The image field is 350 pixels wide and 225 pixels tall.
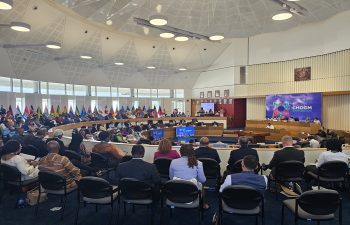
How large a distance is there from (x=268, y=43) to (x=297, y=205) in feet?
55.7

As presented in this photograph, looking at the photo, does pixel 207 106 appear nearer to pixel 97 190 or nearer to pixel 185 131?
pixel 185 131

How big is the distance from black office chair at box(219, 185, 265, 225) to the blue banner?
13690 mm

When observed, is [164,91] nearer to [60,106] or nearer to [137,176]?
[60,106]

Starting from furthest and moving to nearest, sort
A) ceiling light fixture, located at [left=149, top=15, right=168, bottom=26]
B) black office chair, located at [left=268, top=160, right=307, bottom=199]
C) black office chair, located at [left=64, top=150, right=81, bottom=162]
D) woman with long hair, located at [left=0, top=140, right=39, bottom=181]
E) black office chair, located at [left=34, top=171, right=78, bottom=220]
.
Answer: ceiling light fixture, located at [left=149, top=15, right=168, bottom=26], black office chair, located at [left=64, top=150, right=81, bottom=162], black office chair, located at [left=268, top=160, right=307, bottom=199], woman with long hair, located at [left=0, top=140, right=39, bottom=181], black office chair, located at [left=34, top=171, right=78, bottom=220]

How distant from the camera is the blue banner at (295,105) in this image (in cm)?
1421

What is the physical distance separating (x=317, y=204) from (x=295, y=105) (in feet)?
47.4

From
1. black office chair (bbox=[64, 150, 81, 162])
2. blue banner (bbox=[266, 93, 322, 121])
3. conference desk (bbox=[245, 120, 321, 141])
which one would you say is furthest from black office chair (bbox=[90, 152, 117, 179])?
blue banner (bbox=[266, 93, 322, 121])

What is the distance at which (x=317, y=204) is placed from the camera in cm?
262

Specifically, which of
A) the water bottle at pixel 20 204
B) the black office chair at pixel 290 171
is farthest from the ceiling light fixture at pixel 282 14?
the water bottle at pixel 20 204

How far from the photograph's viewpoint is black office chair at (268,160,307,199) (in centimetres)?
400

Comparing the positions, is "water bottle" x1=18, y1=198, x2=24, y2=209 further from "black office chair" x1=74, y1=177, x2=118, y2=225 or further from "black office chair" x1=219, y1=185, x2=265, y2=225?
"black office chair" x1=219, y1=185, x2=265, y2=225

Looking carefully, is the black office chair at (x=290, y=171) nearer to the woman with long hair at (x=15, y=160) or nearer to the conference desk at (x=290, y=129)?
the woman with long hair at (x=15, y=160)

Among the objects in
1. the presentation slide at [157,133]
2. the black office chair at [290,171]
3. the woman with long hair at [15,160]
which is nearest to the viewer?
the woman with long hair at [15,160]

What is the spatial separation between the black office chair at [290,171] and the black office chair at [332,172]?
28 cm
